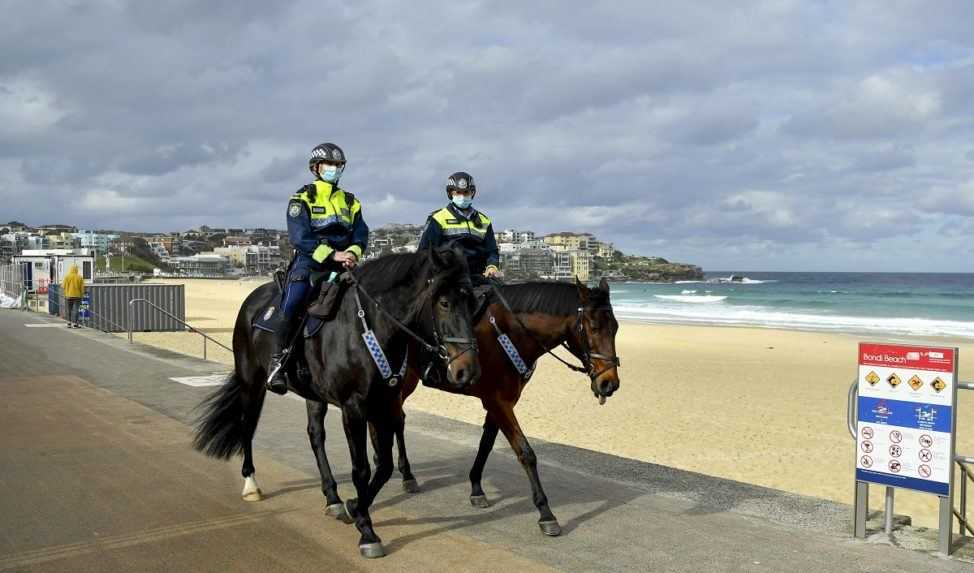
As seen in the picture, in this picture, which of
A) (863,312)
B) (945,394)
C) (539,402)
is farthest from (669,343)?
(863,312)

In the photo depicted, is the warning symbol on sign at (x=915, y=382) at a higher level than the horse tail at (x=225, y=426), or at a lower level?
higher

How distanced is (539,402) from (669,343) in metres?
16.9

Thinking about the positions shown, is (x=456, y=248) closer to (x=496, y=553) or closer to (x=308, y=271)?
(x=308, y=271)

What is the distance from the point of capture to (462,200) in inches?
286

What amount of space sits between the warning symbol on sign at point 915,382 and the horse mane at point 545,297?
2.28 m

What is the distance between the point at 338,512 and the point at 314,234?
2.26 metres

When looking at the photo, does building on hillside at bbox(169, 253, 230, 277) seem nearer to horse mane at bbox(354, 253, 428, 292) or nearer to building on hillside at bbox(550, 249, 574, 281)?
building on hillside at bbox(550, 249, 574, 281)

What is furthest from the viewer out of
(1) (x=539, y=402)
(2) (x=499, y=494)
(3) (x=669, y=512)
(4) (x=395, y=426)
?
(1) (x=539, y=402)

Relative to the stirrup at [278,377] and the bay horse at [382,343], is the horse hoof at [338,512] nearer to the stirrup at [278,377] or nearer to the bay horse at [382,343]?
the bay horse at [382,343]

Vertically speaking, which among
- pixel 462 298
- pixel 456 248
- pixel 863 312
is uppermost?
pixel 456 248

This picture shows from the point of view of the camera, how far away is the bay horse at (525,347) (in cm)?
598

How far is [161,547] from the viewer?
5223 millimetres

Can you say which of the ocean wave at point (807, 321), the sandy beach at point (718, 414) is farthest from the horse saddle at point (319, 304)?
the ocean wave at point (807, 321)

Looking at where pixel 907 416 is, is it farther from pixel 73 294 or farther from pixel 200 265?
pixel 200 265
